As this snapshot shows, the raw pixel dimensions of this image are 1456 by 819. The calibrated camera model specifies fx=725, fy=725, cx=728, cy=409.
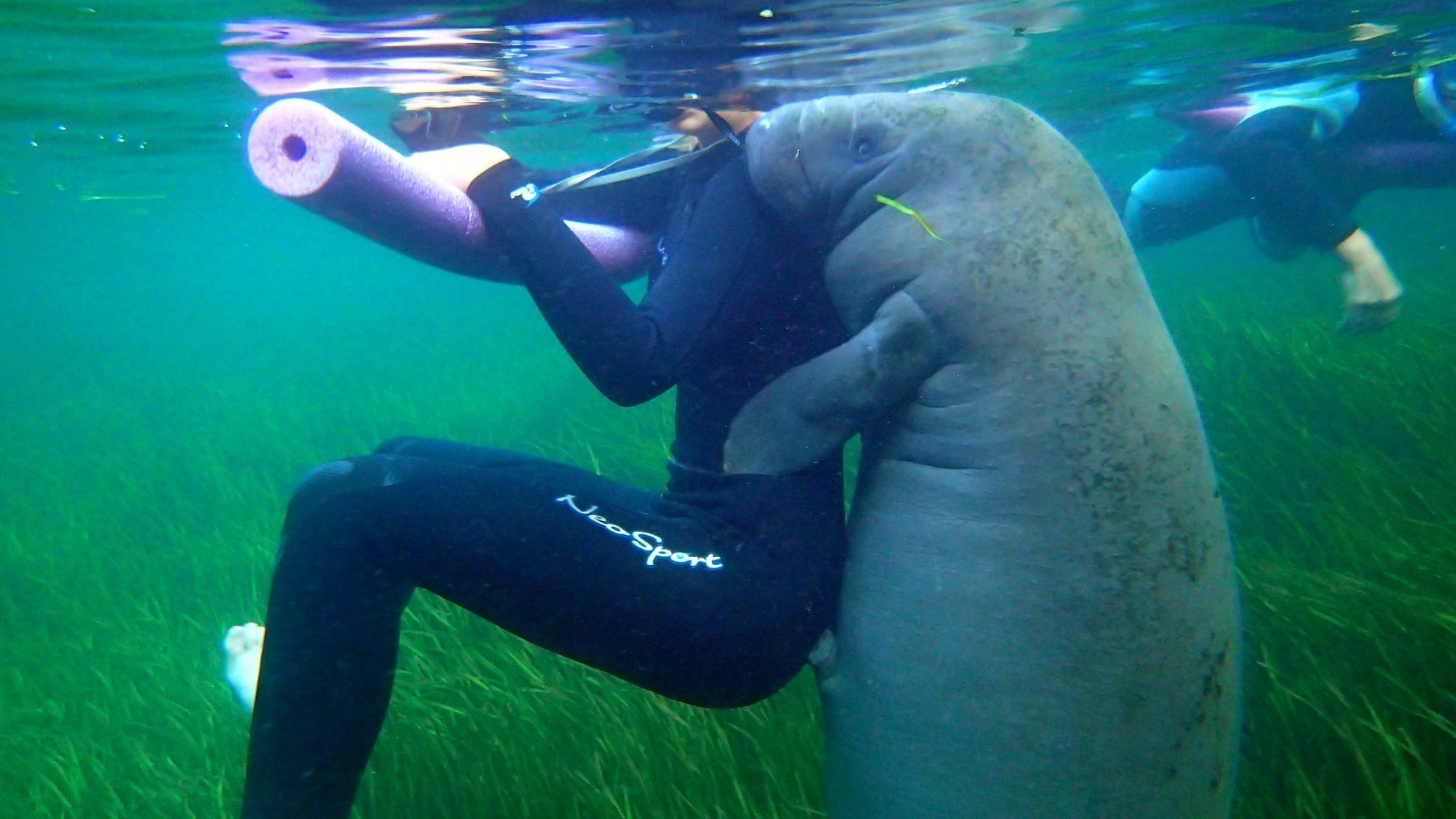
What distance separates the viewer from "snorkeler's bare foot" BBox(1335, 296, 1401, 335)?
148 inches

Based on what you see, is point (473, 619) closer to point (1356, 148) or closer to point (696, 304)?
point (696, 304)

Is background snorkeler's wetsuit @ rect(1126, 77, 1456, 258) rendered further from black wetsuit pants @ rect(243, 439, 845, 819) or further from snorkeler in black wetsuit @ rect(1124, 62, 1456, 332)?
black wetsuit pants @ rect(243, 439, 845, 819)

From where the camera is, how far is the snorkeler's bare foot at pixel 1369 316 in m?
3.76

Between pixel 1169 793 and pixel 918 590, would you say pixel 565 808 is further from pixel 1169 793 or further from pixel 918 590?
Answer: pixel 1169 793

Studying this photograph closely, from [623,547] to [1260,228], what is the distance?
20.5ft

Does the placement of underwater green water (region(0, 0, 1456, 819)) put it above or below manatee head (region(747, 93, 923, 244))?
below

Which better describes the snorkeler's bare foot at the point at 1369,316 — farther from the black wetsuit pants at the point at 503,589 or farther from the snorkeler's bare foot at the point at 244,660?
the snorkeler's bare foot at the point at 244,660

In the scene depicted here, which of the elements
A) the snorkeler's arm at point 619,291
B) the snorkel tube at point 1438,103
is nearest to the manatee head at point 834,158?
the snorkeler's arm at point 619,291

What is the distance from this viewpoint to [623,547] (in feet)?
6.28

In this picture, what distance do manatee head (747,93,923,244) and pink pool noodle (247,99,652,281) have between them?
35.4 inches

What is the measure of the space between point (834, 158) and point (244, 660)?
2904 mm

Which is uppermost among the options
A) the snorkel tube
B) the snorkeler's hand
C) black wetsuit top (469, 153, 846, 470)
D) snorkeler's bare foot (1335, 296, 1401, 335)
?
the snorkeler's hand

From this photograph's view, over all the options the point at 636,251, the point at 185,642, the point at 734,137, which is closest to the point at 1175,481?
the point at 734,137

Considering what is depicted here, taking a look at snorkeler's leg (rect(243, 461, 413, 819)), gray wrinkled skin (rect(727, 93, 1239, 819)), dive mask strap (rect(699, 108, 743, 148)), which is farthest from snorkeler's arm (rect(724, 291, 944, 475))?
snorkeler's leg (rect(243, 461, 413, 819))
